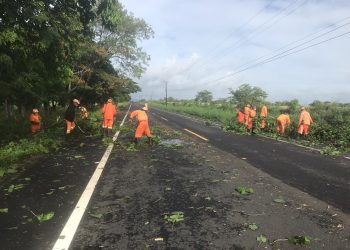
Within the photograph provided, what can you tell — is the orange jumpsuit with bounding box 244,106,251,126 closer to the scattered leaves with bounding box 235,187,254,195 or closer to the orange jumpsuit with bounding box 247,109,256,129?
the orange jumpsuit with bounding box 247,109,256,129

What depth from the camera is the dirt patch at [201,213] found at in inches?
192

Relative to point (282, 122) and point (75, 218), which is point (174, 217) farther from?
point (282, 122)

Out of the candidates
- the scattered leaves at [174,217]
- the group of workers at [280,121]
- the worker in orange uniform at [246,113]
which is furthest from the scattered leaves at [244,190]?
the worker in orange uniform at [246,113]

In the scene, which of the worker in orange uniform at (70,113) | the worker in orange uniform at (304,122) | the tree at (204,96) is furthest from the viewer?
the tree at (204,96)

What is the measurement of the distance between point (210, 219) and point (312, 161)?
7.11 metres

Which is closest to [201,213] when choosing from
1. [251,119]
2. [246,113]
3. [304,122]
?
[304,122]

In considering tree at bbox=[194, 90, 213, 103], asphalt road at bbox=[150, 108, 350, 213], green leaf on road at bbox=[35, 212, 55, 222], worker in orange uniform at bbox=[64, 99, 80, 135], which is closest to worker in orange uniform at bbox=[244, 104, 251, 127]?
asphalt road at bbox=[150, 108, 350, 213]

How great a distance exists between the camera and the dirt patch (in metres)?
4.87

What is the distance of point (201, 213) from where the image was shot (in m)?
6.02

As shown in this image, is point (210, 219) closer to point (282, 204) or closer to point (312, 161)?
point (282, 204)

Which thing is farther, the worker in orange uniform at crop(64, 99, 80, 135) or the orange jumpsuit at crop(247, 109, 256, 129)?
the orange jumpsuit at crop(247, 109, 256, 129)

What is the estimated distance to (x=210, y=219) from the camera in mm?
5738

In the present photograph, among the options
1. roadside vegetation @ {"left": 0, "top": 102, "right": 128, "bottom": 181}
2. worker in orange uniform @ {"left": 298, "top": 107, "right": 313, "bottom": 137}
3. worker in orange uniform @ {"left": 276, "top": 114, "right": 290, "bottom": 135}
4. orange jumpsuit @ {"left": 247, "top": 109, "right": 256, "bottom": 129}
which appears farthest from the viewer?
orange jumpsuit @ {"left": 247, "top": 109, "right": 256, "bottom": 129}

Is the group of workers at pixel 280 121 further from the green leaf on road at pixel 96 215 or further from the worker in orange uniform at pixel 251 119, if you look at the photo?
the green leaf on road at pixel 96 215
